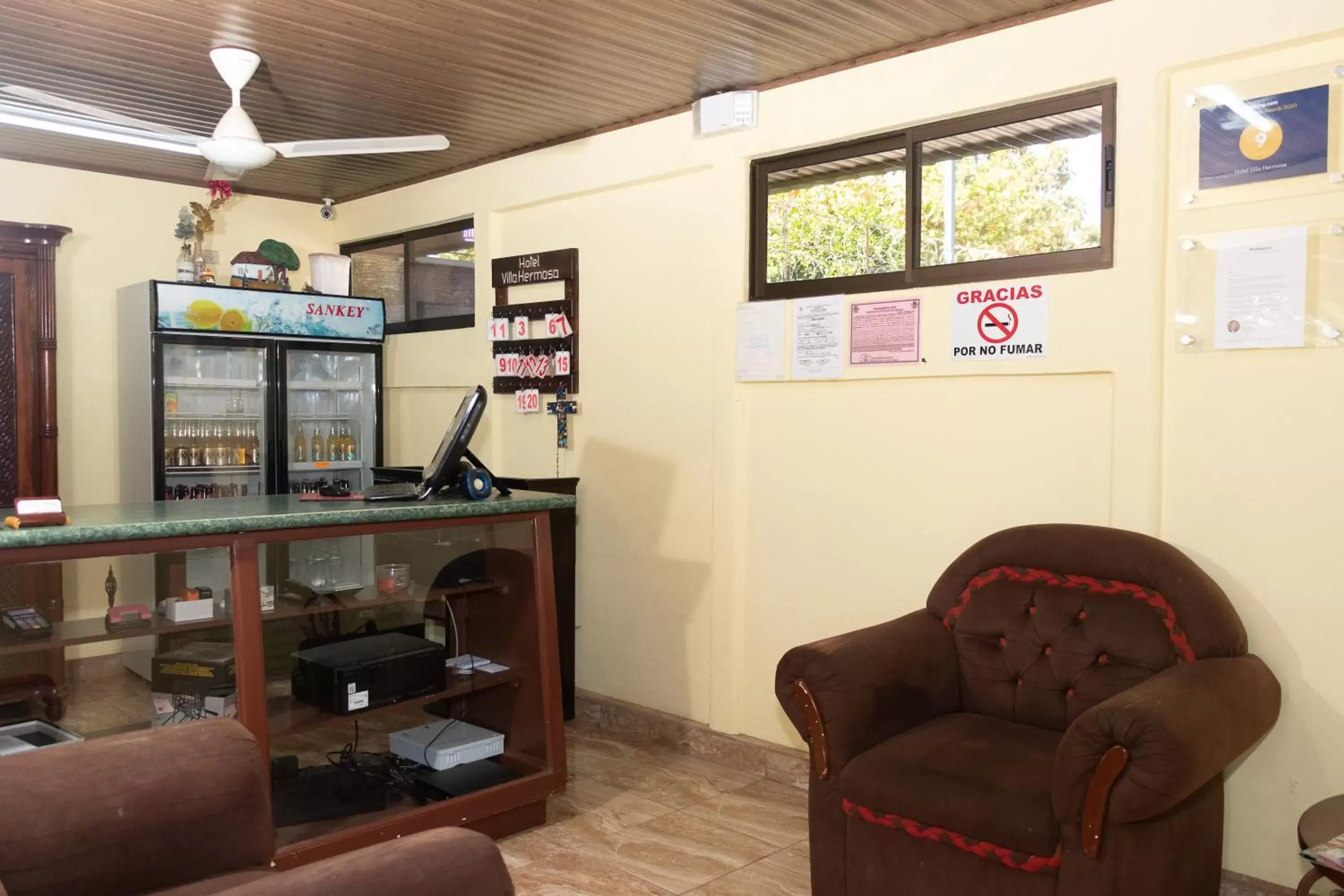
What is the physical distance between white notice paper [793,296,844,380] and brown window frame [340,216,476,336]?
6.95 feet

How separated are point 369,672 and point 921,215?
7.72 ft

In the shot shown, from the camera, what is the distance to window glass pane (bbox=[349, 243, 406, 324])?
19.7ft

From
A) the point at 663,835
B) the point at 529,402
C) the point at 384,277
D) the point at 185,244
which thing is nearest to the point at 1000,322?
the point at 663,835

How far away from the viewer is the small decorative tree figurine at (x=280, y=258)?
5637 millimetres

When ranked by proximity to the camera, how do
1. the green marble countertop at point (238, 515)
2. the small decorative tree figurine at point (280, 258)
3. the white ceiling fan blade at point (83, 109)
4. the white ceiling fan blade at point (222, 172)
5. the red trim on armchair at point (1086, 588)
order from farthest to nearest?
the small decorative tree figurine at point (280, 258)
the white ceiling fan blade at point (222, 172)
the white ceiling fan blade at point (83, 109)
the red trim on armchair at point (1086, 588)
the green marble countertop at point (238, 515)

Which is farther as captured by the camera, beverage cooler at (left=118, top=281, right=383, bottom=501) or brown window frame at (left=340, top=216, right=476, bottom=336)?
brown window frame at (left=340, top=216, right=476, bottom=336)

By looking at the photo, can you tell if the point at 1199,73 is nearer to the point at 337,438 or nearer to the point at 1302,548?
the point at 1302,548

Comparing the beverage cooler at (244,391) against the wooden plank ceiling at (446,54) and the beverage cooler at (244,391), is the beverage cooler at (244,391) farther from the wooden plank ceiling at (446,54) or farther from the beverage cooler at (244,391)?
the wooden plank ceiling at (446,54)

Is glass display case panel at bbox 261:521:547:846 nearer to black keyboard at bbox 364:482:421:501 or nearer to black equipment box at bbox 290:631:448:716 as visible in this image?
black equipment box at bbox 290:631:448:716

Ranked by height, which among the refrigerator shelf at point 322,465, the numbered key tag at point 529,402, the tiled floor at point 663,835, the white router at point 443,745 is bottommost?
the tiled floor at point 663,835

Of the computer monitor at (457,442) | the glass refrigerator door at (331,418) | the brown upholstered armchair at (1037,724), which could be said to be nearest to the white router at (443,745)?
the computer monitor at (457,442)

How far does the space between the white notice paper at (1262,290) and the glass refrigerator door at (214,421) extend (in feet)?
14.4

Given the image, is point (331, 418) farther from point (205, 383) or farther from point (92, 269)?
point (92, 269)

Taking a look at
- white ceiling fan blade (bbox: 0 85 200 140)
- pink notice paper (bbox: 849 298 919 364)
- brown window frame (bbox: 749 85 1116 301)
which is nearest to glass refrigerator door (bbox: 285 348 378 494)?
white ceiling fan blade (bbox: 0 85 200 140)
